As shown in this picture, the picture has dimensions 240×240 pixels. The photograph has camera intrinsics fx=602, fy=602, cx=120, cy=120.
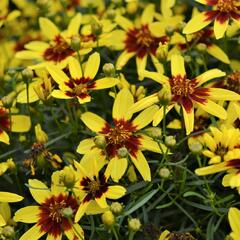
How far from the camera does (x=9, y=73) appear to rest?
1.96 metres

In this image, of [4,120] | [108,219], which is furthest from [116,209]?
[4,120]

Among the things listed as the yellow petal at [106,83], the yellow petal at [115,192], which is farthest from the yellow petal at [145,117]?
the yellow petal at [115,192]

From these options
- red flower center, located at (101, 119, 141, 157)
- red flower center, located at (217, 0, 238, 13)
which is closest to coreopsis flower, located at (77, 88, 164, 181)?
red flower center, located at (101, 119, 141, 157)

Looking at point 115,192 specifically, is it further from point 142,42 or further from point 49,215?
point 142,42

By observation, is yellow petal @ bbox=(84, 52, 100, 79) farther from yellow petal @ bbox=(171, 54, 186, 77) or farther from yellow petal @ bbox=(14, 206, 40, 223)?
yellow petal @ bbox=(14, 206, 40, 223)

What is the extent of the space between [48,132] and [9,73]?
23 centimetres

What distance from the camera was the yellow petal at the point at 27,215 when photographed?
160 centimetres

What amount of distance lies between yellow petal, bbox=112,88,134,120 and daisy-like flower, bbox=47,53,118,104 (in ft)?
0.13

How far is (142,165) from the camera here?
1.59 meters

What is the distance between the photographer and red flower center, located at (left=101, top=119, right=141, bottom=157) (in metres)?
1.64

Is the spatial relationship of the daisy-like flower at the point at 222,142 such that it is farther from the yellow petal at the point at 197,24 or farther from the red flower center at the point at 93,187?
the yellow petal at the point at 197,24

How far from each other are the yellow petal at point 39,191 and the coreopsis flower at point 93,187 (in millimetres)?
116

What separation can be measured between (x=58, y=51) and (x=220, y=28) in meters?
0.57

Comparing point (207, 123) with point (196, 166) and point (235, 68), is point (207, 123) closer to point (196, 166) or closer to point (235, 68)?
point (196, 166)
